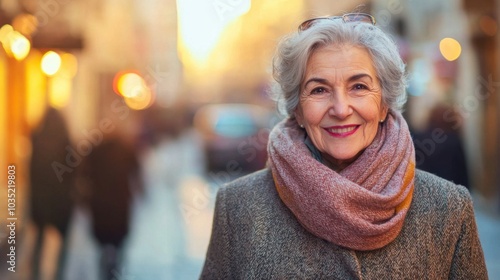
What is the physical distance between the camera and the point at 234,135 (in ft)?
38.4

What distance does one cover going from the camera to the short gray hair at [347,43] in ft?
7.47

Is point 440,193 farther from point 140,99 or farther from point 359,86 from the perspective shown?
point 140,99

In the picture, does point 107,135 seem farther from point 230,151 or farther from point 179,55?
point 230,151

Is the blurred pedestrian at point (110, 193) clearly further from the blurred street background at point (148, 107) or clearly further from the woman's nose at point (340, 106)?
the woman's nose at point (340, 106)

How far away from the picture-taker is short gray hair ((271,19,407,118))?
7.47 feet

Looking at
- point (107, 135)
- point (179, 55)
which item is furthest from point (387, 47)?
point (179, 55)

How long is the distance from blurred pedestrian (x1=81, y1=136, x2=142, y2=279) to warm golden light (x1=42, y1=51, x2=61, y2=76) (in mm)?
1372

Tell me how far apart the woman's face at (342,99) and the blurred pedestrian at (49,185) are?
459 cm

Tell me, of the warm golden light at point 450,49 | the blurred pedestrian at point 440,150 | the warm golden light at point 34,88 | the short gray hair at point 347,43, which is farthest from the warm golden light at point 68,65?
the short gray hair at point 347,43

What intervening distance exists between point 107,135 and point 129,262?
1392mm

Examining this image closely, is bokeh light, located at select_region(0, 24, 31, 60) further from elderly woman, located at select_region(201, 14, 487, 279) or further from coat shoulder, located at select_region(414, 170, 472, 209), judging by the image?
coat shoulder, located at select_region(414, 170, 472, 209)

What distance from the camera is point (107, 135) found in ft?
23.9

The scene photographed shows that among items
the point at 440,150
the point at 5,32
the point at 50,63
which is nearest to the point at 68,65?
the point at 50,63

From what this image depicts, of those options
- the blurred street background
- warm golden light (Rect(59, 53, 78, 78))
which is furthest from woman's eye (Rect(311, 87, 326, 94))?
warm golden light (Rect(59, 53, 78, 78))
